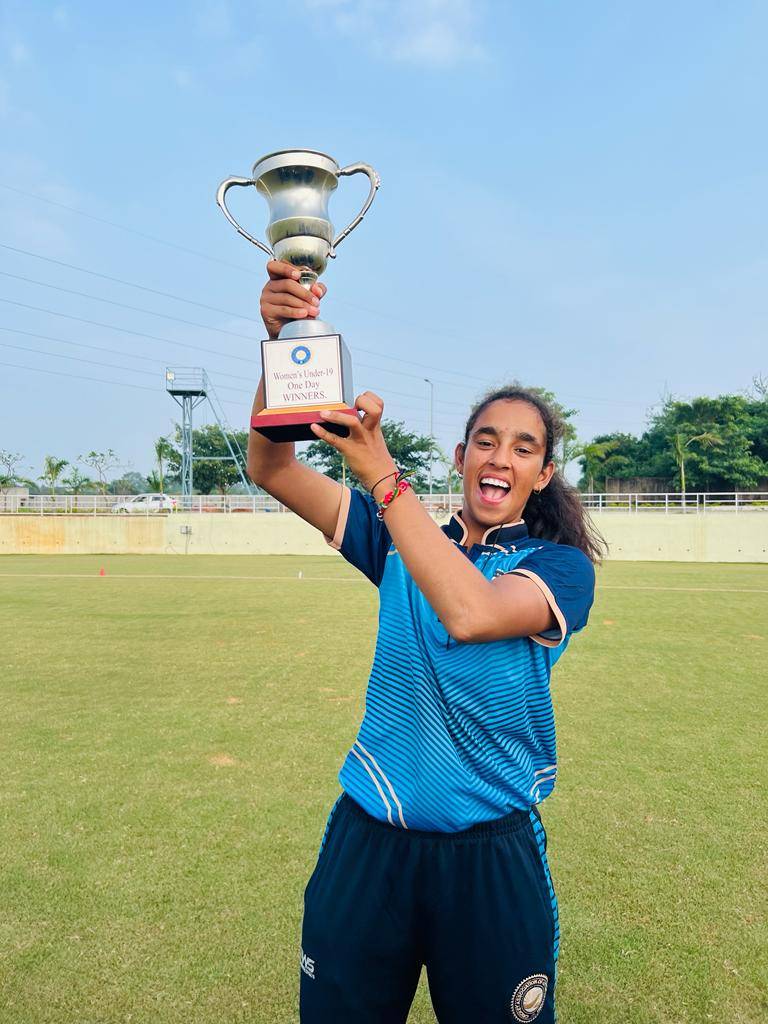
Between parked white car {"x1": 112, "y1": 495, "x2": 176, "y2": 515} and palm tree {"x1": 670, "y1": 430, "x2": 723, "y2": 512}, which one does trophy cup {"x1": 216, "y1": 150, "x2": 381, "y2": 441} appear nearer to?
parked white car {"x1": 112, "y1": 495, "x2": 176, "y2": 515}

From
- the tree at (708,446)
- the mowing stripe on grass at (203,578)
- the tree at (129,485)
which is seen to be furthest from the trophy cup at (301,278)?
the tree at (129,485)

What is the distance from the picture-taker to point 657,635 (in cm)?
1076

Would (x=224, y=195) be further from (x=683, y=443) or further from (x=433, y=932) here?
(x=683, y=443)

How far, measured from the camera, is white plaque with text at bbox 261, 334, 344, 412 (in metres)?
1.67

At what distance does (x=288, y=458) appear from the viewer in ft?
6.26

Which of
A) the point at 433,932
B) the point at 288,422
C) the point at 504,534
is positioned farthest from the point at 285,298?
the point at 433,932

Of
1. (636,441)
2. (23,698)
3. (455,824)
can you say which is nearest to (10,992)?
(455,824)

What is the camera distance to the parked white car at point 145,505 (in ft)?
119

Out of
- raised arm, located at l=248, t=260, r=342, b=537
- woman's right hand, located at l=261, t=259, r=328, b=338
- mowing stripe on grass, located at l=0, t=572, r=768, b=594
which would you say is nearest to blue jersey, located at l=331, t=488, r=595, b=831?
raised arm, located at l=248, t=260, r=342, b=537

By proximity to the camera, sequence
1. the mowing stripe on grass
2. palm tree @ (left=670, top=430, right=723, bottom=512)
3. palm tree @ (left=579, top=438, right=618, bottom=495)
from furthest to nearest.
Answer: palm tree @ (left=579, top=438, right=618, bottom=495) < palm tree @ (left=670, top=430, right=723, bottom=512) < the mowing stripe on grass

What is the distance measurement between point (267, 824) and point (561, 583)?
3.24 meters

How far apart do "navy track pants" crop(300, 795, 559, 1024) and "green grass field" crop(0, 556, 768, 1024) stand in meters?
1.33

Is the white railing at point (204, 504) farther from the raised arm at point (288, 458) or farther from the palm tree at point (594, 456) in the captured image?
the raised arm at point (288, 458)

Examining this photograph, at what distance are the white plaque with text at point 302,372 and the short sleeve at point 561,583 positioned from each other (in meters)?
0.56
